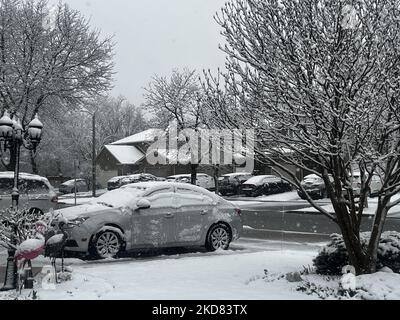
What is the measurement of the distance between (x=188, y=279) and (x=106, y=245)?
9.95 ft

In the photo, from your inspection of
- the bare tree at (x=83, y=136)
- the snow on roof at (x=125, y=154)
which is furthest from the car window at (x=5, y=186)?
the snow on roof at (x=125, y=154)

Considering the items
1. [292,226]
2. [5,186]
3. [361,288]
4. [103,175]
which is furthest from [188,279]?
[103,175]

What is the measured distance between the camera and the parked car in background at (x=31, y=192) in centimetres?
1639

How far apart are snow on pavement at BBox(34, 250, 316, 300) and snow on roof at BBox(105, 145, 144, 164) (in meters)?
45.6

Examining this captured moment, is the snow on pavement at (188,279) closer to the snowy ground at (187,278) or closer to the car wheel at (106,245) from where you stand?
the snowy ground at (187,278)

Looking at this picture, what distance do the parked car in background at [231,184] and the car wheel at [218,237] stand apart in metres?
24.2

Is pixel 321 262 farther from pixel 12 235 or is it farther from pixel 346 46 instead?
pixel 12 235

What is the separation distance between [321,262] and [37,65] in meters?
19.0

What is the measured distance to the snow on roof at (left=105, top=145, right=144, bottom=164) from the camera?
55.8 metres

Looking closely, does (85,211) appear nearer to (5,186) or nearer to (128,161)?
(5,186)

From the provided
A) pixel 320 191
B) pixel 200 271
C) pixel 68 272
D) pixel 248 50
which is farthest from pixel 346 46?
pixel 320 191

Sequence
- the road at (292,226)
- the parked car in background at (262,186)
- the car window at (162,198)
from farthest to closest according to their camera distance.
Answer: the parked car in background at (262,186)
the road at (292,226)
the car window at (162,198)

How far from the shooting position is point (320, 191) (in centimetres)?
2959

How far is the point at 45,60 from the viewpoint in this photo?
24062 millimetres
